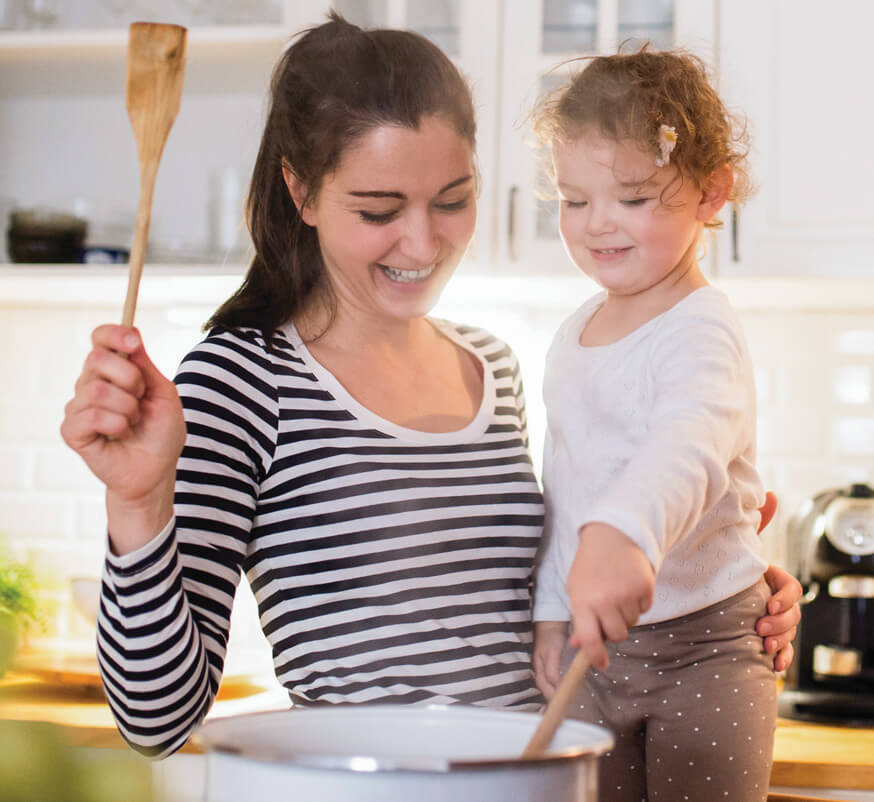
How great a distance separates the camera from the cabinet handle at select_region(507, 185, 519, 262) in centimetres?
186

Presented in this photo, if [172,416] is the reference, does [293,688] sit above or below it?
below

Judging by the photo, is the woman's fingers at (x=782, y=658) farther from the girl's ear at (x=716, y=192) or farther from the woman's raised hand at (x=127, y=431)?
the woman's raised hand at (x=127, y=431)

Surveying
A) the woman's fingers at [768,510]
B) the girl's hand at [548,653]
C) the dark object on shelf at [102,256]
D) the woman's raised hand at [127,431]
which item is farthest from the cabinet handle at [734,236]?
the woman's raised hand at [127,431]

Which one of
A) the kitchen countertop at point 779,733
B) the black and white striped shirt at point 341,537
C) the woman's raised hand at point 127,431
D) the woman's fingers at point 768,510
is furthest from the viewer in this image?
the kitchen countertop at point 779,733

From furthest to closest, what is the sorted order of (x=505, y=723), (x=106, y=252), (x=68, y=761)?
(x=106, y=252) < (x=505, y=723) < (x=68, y=761)

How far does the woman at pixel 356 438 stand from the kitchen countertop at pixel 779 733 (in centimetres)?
43

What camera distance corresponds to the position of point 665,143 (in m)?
0.98

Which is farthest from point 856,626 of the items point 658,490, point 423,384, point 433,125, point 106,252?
point 106,252

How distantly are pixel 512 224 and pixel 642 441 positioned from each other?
3.24 ft

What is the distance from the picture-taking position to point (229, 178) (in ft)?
6.76

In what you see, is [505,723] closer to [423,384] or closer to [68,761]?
[68,761]

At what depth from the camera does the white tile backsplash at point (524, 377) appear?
218 centimetres

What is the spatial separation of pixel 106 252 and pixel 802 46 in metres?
1.27

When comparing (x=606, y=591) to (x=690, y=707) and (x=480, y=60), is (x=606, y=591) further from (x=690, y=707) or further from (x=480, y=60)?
(x=480, y=60)
